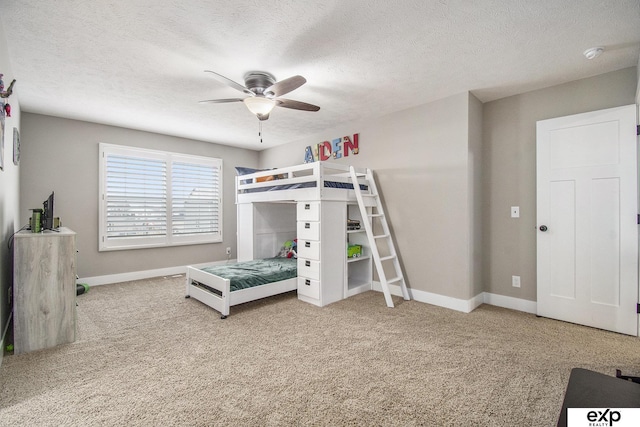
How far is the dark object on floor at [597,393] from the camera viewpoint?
2.72ft

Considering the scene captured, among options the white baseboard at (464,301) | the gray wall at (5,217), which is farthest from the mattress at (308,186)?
the gray wall at (5,217)

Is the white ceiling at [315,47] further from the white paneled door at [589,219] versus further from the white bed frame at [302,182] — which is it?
the white bed frame at [302,182]

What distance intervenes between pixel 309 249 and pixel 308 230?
23 centimetres

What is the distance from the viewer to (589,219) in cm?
283

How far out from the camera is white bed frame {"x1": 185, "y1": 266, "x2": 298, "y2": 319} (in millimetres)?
3064

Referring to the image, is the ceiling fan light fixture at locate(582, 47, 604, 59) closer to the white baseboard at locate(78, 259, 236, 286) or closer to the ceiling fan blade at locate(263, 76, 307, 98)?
the ceiling fan blade at locate(263, 76, 307, 98)

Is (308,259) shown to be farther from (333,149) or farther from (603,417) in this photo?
(603,417)

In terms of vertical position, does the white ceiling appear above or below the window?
above

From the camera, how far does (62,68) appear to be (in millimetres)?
2746

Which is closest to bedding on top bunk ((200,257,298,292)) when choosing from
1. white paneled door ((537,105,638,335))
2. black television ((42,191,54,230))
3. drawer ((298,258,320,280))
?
drawer ((298,258,320,280))

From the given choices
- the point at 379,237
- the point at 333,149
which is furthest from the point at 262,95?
→ the point at 379,237

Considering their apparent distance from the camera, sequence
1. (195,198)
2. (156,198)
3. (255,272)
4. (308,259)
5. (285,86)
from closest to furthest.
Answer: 1. (285,86)
2. (255,272)
3. (308,259)
4. (156,198)
5. (195,198)

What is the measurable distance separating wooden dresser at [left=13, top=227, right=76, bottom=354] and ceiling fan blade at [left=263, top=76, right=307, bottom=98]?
2.09 metres

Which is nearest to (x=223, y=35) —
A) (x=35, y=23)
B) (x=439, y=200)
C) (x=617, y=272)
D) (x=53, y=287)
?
(x=35, y=23)
